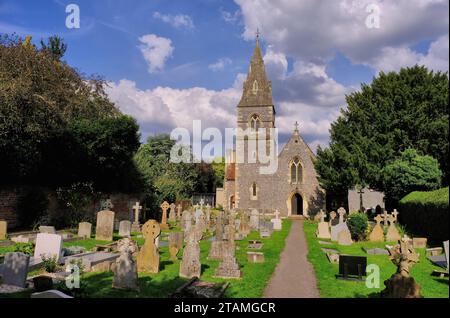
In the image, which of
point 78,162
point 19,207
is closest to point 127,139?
point 78,162

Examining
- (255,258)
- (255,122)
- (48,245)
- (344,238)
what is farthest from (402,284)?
(255,122)

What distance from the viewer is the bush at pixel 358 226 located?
63.5 ft

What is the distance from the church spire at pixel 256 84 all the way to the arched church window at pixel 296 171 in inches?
297

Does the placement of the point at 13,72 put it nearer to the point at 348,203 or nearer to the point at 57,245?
the point at 57,245

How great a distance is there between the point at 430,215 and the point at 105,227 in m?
15.7

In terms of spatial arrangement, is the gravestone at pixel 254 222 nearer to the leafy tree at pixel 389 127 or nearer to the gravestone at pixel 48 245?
the leafy tree at pixel 389 127

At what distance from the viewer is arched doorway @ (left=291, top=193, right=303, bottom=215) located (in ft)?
126

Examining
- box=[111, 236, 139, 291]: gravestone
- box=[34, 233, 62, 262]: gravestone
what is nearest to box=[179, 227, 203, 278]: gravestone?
box=[111, 236, 139, 291]: gravestone

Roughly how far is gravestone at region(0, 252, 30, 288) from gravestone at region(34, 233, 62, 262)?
2430 mm

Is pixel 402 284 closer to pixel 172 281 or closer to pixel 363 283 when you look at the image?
pixel 363 283

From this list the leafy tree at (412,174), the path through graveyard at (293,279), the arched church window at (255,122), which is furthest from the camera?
the arched church window at (255,122)

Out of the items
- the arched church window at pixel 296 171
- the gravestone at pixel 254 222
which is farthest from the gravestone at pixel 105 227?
the arched church window at pixel 296 171

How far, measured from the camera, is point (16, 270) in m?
8.66
